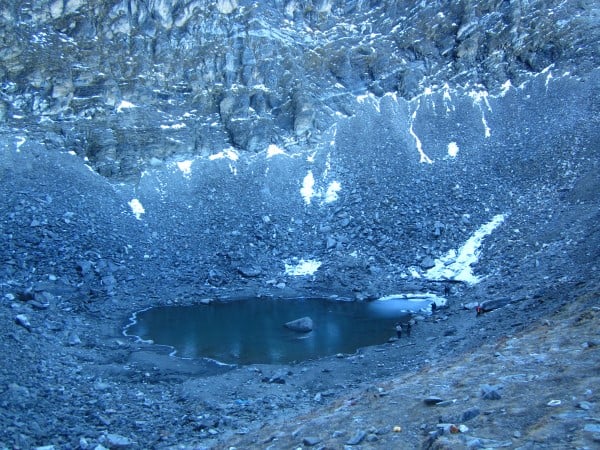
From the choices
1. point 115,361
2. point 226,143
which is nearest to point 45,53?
point 226,143

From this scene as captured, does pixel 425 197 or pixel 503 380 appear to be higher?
pixel 425 197

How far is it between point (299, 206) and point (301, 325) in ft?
51.4

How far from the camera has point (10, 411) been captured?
16422mm

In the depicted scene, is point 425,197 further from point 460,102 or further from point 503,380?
point 503,380

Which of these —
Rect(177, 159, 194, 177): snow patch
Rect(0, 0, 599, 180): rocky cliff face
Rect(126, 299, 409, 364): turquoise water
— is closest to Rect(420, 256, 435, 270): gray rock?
Rect(126, 299, 409, 364): turquoise water

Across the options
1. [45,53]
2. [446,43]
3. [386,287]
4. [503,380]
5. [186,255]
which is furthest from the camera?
[446,43]

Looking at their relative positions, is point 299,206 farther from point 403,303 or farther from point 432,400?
point 432,400

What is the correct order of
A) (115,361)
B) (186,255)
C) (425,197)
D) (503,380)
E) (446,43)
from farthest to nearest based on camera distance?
1. (446,43)
2. (425,197)
3. (186,255)
4. (115,361)
5. (503,380)

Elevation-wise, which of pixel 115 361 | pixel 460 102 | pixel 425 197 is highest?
pixel 460 102

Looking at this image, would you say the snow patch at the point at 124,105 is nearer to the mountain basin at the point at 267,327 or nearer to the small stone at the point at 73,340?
the mountain basin at the point at 267,327

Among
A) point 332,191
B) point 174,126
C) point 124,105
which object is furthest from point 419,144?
point 124,105

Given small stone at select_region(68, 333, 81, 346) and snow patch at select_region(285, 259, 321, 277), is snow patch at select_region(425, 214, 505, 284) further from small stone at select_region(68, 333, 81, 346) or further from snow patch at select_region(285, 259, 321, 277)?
small stone at select_region(68, 333, 81, 346)

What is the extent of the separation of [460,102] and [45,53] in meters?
40.1

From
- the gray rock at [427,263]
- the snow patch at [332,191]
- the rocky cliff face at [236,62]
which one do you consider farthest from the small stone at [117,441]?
the rocky cliff face at [236,62]
